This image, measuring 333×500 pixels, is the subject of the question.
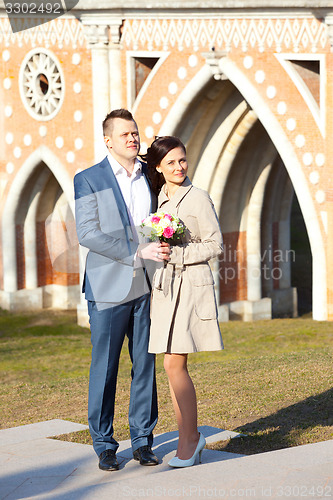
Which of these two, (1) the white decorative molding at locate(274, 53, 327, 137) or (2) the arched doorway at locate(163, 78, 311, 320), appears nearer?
(1) the white decorative molding at locate(274, 53, 327, 137)

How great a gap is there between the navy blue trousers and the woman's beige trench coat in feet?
0.43

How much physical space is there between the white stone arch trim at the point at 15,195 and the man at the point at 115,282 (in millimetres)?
9968

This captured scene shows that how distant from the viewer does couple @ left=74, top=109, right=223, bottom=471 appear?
4.56m

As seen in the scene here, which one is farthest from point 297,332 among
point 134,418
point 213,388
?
point 134,418

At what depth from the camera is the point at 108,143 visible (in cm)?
475

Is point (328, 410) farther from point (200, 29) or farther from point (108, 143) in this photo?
point (200, 29)

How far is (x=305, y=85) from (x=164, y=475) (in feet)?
28.3

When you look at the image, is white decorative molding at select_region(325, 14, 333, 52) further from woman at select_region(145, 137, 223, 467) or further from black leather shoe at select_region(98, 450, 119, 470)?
black leather shoe at select_region(98, 450, 119, 470)

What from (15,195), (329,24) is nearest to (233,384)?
(329,24)

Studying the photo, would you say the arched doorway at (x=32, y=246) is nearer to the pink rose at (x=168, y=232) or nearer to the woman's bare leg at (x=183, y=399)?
the woman's bare leg at (x=183, y=399)

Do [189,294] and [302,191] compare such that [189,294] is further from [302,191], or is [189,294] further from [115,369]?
[302,191]

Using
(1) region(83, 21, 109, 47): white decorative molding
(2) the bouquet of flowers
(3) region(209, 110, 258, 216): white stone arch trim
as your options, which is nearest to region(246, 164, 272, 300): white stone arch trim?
(3) region(209, 110, 258, 216): white stone arch trim

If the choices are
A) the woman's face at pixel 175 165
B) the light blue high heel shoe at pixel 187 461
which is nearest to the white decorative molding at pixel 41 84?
the woman's face at pixel 175 165

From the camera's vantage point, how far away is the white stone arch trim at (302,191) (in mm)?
12062
